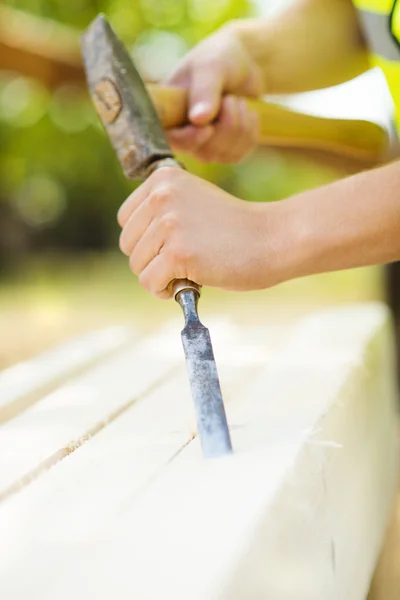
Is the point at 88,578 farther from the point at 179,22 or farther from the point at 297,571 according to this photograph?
the point at 179,22

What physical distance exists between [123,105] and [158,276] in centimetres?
28

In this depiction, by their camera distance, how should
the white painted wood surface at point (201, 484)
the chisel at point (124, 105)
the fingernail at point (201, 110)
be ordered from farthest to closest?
1. the fingernail at point (201, 110)
2. the chisel at point (124, 105)
3. the white painted wood surface at point (201, 484)

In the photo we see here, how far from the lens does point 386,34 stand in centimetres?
101

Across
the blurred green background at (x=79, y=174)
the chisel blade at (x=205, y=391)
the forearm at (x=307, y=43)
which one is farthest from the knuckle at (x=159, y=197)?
the blurred green background at (x=79, y=174)

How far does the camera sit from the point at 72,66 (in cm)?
163

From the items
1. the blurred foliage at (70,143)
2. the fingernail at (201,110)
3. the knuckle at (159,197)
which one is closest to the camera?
the knuckle at (159,197)

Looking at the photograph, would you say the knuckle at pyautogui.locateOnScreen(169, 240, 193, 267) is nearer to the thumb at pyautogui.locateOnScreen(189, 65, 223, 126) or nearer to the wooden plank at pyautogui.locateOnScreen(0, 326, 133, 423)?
the wooden plank at pyautogui.locateOnScreen(0, 326, 133, 423)

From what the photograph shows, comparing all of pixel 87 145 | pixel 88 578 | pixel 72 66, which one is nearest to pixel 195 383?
pixel 88 578

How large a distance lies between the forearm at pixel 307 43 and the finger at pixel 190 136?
0.69ft

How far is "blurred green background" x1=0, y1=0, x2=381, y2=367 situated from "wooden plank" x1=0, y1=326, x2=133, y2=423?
2.53 metres

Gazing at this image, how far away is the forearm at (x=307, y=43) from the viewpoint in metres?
1.25

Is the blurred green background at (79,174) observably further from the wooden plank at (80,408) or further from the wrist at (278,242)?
the wrist at (278,242)

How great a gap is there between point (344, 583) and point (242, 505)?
0.21 m

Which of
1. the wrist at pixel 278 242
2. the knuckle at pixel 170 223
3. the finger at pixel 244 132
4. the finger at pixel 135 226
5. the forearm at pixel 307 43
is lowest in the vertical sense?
the wrist at pixel 278 242
